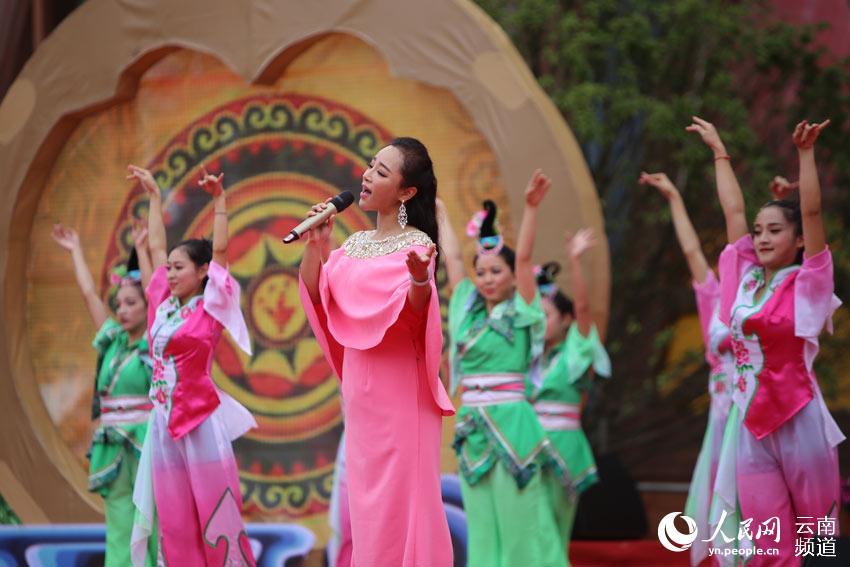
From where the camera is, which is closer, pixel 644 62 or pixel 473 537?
pixel 473 537

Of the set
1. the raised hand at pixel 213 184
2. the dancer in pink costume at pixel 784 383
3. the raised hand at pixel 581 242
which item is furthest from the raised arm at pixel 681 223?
the raised hand at pixel 213 184

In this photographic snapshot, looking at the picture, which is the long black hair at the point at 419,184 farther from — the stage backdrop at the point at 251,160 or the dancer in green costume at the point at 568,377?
the stage backdrop at the point at 251,160

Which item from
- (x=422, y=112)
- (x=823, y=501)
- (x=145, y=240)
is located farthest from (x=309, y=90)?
(x=823, y=501)

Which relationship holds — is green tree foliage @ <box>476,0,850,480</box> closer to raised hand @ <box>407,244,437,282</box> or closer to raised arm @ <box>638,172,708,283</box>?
raised arm @ <box>638,172,708,283</box>

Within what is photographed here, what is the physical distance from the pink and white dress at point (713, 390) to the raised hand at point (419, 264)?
2.15 metres

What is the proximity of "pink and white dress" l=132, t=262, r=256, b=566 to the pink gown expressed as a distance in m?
1.10

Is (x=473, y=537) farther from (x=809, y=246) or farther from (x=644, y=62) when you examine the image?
(x=644, y=62)

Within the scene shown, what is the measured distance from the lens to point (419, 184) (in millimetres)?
3660

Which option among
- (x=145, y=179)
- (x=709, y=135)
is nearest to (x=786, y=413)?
(x=709, y=135)

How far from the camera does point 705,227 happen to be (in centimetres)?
841

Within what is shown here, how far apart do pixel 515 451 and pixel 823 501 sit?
1.23m

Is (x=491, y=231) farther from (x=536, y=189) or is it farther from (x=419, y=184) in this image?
(x=419, y=184)

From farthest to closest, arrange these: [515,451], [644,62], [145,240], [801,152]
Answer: [644,62] < [145,240] < [515,451] < [801,152]

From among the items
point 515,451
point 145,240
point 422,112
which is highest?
point 422,112
